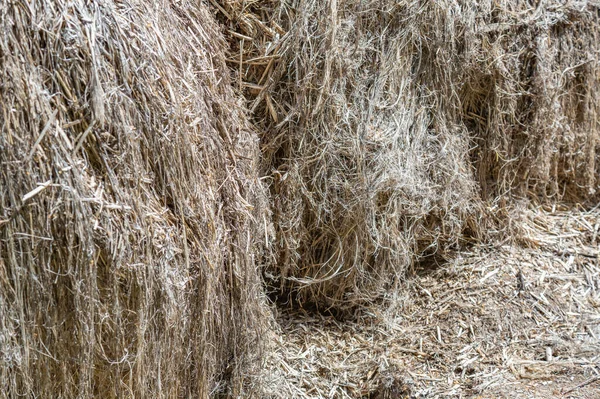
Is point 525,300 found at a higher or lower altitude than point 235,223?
lower

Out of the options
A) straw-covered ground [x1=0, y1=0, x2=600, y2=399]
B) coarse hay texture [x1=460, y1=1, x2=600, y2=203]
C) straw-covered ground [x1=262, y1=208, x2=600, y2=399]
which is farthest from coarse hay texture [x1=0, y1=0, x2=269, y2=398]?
coarse hay texture [x1=460, y1=1, x2=600, y2=203]

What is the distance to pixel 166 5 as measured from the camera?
86.0 inches

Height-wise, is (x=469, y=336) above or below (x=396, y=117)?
below

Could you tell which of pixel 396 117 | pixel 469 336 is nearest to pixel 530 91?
pixel 396 117

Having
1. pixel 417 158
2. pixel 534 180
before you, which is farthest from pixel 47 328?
pixel 534 180

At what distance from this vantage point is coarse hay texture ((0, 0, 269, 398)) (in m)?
1.80

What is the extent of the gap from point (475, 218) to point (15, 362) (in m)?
2.20

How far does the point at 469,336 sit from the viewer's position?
2.94 m

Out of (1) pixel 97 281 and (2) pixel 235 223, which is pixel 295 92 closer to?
(2) pixel 235 223

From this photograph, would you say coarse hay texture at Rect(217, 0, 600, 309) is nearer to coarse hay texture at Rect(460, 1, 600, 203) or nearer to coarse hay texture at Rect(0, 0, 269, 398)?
coarse hay texture at Rect(460, 1, 600, 203)

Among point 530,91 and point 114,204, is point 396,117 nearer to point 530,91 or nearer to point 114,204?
point 530,91

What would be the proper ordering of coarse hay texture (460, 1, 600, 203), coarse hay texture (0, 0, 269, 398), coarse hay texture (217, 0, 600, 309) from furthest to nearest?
1. coarse hay texture (460, 1, 600, 203)
2. coarse hay texture (217, 0, 600, 309)
3. coarse hay texture (0, 0, 269, 398)

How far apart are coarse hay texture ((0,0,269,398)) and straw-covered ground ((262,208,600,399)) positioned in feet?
2.16

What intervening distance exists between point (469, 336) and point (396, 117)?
996 mm
